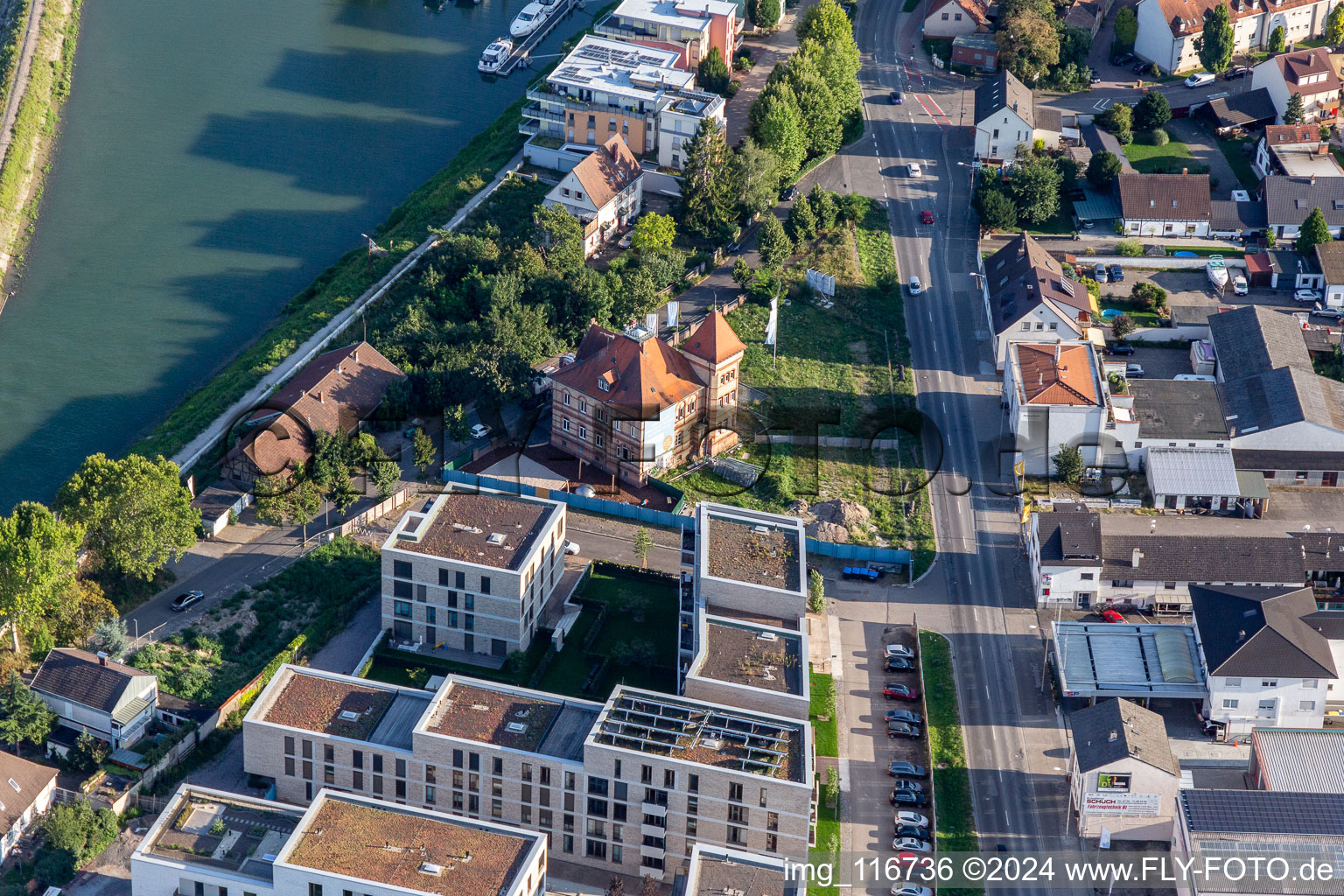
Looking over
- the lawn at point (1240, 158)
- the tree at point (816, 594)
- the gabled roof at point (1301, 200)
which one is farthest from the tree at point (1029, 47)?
the tree at point (816, 594)

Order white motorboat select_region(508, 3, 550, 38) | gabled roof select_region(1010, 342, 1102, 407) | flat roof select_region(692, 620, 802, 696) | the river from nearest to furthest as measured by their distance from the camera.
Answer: flat roof select_region(692, 620, 802, 696), gabled roof select_region(1010, 342, 1102, 407), the river, white motorboat select_region(508, 3, 550, 38)

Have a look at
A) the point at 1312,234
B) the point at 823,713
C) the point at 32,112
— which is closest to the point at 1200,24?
the point at 1312,234

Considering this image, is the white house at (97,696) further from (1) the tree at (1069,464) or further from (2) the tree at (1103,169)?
(2) the tree at (1103,169)

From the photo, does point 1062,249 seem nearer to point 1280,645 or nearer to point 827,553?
point 827,553

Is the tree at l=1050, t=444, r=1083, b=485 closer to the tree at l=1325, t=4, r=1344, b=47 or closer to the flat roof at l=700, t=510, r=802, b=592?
the flat roof at l=700, t=510, r=802, b=592

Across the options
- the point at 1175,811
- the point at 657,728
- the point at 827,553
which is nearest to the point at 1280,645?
the point at 1175,811

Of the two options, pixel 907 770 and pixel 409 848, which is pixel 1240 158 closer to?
pixel 907 770

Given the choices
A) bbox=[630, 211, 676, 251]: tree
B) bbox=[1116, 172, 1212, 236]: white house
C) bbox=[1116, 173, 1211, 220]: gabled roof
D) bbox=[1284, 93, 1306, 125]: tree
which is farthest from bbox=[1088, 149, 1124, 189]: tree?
bbox=[630, 211, 676, 251]: tree
